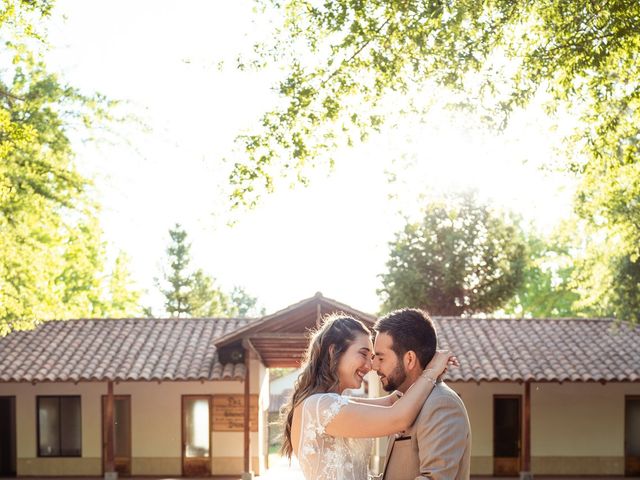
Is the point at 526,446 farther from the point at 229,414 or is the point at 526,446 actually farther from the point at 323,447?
the point at 323,447

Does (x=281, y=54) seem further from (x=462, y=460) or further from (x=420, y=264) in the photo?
(x=420, y=264)

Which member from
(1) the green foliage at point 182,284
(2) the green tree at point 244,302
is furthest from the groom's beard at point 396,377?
(2) the green tree at point 244,302

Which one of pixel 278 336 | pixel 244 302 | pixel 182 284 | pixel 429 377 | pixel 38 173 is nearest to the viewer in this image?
pixel 429 377

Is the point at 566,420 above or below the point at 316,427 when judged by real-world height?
below

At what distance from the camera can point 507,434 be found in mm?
24344

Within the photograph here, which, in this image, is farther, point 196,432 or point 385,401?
point 196,432

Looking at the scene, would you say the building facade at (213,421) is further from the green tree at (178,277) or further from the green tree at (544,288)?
the green tree at (178,277)

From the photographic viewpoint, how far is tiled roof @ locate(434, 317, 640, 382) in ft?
71.5

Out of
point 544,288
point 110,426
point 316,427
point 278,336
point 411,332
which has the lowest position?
point 110,426

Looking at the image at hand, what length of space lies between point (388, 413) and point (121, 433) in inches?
832

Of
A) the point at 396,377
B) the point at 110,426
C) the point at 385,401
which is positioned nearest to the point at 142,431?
the point at 110,426

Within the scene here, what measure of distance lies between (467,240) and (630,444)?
73.8ft

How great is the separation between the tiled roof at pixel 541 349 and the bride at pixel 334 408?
1711 centimetres

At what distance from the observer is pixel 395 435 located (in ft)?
14.4
